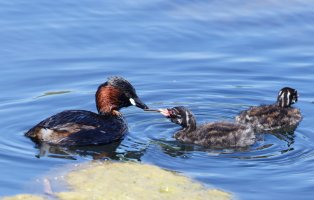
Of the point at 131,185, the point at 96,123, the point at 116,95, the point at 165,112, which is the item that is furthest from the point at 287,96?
the point at 131,185

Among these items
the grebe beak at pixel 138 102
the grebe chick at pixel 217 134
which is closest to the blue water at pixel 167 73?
the grebe chick at pixel 217 134

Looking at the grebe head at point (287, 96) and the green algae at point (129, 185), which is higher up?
the grebe head at point (287, 96)

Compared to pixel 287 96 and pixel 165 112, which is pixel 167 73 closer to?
pixel 165 112

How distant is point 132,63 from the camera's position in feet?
50.8

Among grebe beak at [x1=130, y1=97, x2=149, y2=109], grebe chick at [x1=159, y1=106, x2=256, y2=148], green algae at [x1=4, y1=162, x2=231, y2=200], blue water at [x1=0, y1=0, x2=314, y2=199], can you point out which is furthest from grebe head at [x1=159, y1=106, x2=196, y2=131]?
green algae at [x1=4, y1=162, x2=231, y2=200]

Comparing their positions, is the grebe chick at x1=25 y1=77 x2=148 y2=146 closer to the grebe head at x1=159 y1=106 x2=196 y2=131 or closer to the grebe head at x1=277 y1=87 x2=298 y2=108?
the grebe head at x1=159 y1=106 x2=196 y2=131

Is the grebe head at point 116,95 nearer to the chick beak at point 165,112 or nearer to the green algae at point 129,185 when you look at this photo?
the chick beak at point 165,112

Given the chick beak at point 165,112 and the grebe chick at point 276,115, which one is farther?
the grebe chick at point 276,115

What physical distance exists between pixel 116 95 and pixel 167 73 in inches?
77.0

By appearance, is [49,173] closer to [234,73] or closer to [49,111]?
[49,111]

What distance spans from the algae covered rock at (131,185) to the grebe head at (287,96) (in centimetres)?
265

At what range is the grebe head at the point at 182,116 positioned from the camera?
12.8 meters

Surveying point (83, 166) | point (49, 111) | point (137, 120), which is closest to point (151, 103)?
point (137, 120)

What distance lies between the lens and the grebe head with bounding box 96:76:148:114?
1327cm
